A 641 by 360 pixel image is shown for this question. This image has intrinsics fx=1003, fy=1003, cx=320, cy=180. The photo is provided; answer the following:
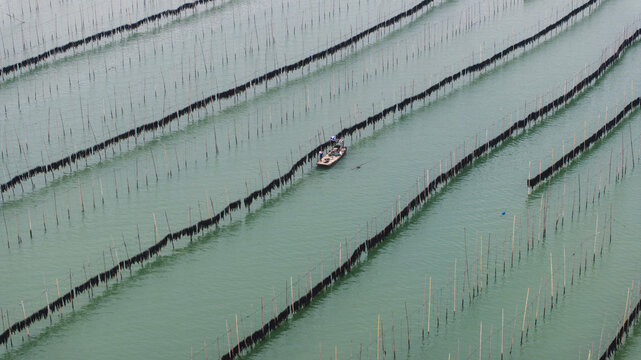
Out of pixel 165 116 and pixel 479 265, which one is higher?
pixel 165 116

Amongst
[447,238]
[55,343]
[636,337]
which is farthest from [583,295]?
[55,343]

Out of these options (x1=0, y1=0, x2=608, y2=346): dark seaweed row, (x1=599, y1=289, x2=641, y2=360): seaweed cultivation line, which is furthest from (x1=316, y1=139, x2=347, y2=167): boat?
(x1=599, y1=289, x2=641, y2=360): seaweed cultivation line

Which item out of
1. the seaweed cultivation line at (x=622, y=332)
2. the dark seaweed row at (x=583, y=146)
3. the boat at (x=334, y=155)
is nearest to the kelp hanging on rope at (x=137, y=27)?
the boat at (x=334, y=155)

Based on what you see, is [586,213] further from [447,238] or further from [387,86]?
[387,86]

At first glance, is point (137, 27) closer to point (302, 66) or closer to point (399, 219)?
point (302, 66)

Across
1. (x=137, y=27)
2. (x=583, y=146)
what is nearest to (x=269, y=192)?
(x=583, y=146)

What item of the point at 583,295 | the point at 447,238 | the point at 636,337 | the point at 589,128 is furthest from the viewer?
the point at 589,128

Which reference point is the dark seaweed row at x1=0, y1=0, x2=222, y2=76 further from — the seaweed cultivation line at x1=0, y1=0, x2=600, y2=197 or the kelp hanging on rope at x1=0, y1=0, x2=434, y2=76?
the seaweed cultivation line at x1=0, y1=0, x2=600, y2=197
